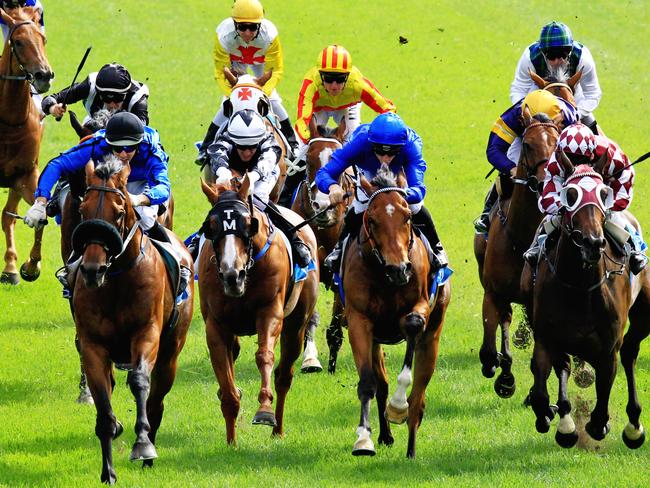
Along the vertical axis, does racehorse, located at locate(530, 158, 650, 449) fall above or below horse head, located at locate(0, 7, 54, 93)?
below

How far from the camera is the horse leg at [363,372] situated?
9508mm

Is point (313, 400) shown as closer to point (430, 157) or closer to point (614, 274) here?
point (614, 274)

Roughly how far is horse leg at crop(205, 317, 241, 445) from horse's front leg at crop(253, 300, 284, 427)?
0.71 ft

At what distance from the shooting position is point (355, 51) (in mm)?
33219

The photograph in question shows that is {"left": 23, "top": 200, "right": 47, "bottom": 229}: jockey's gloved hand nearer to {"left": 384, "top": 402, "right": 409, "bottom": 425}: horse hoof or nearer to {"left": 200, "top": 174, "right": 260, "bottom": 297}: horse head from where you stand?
{"left": 200, "top": 174, "right": 260, "bottom": 297}: horse head

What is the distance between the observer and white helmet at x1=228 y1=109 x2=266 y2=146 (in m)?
11.4

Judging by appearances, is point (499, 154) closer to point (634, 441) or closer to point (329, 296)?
point (634, 441)

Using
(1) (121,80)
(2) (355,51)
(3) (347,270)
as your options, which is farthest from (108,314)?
(2) (355,51)

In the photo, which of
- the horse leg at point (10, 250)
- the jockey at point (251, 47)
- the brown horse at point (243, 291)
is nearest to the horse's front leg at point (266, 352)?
the brown horse at point (243, 291)

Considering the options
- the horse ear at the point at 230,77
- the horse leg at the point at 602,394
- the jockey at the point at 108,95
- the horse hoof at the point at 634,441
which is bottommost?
the horse hoof at the point at 634,441

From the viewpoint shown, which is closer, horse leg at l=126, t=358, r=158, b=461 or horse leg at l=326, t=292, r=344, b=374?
horse leg at l=126, t=358, r=158, b=461

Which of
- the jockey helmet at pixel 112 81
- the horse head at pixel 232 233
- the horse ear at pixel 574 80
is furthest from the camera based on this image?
the horse ear at pixel 574 80

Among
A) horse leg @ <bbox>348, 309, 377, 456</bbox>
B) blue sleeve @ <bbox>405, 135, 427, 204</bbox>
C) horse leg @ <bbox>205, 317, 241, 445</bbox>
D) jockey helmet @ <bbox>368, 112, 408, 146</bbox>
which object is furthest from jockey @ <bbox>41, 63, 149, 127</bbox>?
horse leg @ <bbox>348, 309, 377, 456</bbox>

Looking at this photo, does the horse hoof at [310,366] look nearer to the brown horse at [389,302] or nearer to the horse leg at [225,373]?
the brown horse at [389,302]
